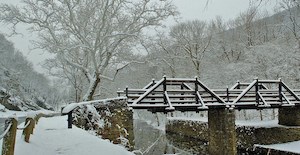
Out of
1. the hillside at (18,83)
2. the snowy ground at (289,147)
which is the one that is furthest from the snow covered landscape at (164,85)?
the hillside at (18,83)

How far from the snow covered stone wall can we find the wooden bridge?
61.4 inches

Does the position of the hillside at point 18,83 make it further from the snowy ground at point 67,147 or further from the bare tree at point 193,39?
the snowy ground at point 67,147

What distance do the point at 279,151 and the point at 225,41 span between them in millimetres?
21301

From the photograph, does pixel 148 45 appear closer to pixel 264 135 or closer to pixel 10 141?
pixel 264 135

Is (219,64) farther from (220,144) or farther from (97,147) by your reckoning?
(97,147)

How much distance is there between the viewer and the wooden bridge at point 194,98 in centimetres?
1301

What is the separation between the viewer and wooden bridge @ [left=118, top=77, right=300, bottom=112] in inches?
512

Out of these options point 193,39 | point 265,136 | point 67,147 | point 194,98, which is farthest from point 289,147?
point 193,39

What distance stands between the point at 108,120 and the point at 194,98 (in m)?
6.01

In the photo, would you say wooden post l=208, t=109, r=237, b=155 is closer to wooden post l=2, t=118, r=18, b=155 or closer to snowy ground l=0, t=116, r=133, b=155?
snowy ground l=0, t=116, r=133, b=155

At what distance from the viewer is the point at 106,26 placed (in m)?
20.7

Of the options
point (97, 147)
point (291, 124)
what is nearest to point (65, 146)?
point (97, 147)

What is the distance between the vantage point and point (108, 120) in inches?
391

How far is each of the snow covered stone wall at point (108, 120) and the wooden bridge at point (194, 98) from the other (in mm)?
1559
